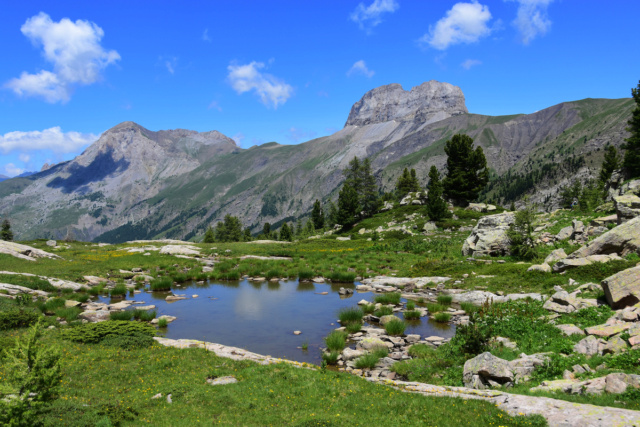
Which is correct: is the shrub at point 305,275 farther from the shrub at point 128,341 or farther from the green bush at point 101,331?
the shrub at point 128,341

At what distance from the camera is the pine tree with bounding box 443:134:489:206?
8162 centimetres

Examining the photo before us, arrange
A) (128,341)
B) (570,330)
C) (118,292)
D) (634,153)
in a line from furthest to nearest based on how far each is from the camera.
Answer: (634,153)
(118,292)
(128,341)
(570,330)

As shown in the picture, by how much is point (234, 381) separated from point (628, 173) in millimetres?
66411

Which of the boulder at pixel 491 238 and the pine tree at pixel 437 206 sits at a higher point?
the pine tree at pixel 437 206

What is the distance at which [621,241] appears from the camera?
24.6 metres

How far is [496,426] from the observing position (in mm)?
10219

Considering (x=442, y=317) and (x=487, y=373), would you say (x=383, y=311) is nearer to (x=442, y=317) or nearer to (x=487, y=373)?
(x=442, y=317)

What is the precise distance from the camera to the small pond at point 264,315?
22000mm

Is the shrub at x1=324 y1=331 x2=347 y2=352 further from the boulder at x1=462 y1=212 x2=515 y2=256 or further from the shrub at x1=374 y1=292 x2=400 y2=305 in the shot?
the boulder at x1=462 y1=212 x2=515 y2=256

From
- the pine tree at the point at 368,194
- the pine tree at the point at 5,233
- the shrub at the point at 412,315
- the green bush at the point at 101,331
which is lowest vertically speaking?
the shrub at the point at 412,315

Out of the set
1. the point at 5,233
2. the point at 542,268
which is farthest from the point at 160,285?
the point at 5,233

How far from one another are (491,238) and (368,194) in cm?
5983

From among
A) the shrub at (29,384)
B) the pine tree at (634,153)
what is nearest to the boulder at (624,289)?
the shrub at (29,384)

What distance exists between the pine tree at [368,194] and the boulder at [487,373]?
270 feet
